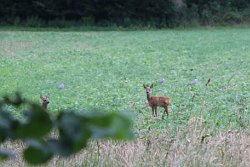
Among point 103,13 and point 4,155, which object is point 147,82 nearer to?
point 4,155

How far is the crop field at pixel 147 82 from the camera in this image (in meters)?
4.26

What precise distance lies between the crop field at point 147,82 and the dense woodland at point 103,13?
251 centimetres

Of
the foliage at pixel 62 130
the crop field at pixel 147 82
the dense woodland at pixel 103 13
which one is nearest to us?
the foliage at pixel 62 130

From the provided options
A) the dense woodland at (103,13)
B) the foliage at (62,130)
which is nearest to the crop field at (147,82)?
the foliage at (62,130)

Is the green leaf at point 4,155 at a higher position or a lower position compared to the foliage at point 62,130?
lower

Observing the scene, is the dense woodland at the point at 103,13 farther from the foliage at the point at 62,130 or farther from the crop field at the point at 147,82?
the foliage at the point at 62,130

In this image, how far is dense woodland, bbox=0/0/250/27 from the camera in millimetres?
32219

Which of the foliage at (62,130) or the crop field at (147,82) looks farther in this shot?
the crop field at (147,82)

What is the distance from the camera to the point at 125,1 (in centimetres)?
3294

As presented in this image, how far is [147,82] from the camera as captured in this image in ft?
44.9

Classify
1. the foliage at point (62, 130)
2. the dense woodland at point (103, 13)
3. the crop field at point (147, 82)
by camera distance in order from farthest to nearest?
the dense woodland at point (103, 13), the crop field at point (147, 82), the foliage at point (62, 130)

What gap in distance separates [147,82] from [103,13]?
19.5 m

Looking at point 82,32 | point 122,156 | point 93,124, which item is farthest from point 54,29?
point 93,124

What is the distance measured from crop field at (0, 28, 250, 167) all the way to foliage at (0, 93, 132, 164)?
0.26ft
